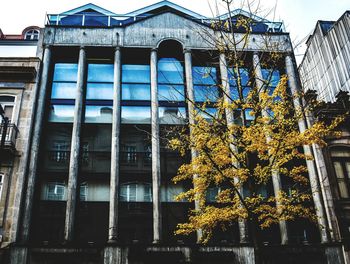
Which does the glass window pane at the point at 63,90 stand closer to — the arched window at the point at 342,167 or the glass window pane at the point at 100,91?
the glass window pane at the point at 100,91

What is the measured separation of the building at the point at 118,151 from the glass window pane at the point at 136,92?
0.06 m

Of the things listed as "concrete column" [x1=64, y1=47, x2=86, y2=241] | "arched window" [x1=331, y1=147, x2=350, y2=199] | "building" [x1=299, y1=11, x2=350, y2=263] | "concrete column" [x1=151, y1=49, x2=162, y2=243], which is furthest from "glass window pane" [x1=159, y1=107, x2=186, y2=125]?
"arched window" [x1=331, y1=147, x2=350, y2=199]

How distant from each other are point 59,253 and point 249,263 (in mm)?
9129

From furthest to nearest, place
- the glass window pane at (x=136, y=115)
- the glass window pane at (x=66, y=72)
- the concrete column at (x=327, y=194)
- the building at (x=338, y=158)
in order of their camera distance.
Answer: the glass window pane at (x=66, y=72)
the glass window pane at (x=136, y=115)
the building at (x=338, y=158)
the concrete column at (x=327, y=194)

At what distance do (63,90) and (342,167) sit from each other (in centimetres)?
1708

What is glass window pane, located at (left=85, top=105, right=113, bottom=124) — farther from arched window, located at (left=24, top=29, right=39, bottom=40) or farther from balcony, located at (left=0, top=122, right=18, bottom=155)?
arched window, located at (left=24, top=29, right=39, bottom=40)

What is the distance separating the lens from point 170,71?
872 inches

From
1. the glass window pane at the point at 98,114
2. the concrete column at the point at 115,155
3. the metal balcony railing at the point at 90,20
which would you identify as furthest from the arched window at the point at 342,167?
the glass window pane at the point at 98,114

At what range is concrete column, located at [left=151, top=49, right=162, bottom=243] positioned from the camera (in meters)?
17.3

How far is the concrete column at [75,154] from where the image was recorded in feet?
56.1

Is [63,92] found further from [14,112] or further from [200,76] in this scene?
[200,76]

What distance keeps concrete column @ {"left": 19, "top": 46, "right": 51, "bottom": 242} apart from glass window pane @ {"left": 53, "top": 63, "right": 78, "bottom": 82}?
79cm

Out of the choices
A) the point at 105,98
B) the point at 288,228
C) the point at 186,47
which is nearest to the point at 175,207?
the point at 288,228

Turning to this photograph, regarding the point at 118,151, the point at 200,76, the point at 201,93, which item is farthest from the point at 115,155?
the point at 200,76
